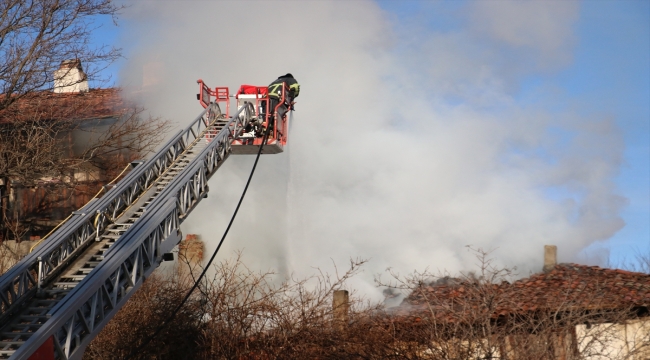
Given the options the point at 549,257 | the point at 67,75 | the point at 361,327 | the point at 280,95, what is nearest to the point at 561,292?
the point at 549,257

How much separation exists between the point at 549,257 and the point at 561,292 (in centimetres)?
428

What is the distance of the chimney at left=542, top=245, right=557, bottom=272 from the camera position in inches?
774

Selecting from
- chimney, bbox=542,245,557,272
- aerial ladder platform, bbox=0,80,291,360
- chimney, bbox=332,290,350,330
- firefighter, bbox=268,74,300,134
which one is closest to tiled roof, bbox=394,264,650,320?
chimney, bbox=542,245,557,272

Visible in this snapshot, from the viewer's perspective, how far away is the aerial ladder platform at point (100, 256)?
26.0 ft

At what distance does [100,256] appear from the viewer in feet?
31.6

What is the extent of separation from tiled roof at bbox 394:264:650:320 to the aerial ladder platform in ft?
15.3

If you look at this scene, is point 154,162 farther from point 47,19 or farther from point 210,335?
point 47,19

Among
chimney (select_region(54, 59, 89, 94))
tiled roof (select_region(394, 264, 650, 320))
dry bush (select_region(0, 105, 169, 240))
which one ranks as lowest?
tiled roof (select_region(394, 264, 650, 320))

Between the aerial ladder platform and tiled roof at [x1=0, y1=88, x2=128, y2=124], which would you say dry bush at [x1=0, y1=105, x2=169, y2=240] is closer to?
tiled roof at [x1=0, y1=88, x2=128, y2=124]

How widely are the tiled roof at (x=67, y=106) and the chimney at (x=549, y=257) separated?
1339 centimetres

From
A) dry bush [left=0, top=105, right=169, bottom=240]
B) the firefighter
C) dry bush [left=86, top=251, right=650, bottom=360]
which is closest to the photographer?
dry bush [left=86, top=251, right=650, bottom=360]

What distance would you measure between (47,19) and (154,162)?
9592 mm

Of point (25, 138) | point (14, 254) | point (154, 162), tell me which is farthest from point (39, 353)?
point (25, 138)

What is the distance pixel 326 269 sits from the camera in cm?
2514
